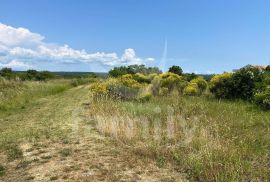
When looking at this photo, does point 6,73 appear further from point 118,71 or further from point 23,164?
point 23,164

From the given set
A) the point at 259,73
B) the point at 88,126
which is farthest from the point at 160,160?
the point at 259,73

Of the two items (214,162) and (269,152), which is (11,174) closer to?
(214,162)

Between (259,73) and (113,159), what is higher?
(259,73)

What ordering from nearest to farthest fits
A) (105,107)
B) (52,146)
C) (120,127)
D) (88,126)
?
(52,146)
(120,127)
(88,126)
(105,107)

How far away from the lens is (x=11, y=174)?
6.70 meters

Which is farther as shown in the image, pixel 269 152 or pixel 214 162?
pixel 269 152

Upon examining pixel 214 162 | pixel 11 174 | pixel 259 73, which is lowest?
pixel 11 174

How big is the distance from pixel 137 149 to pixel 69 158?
1.42 meters

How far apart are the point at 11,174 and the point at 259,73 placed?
13.6 m

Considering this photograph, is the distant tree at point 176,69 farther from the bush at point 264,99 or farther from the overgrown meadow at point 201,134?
the bush at point 264,99

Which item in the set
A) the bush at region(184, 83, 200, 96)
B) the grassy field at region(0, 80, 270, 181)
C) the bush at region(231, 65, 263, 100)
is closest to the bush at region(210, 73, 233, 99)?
the bush at region(231, 65, 263, 100)

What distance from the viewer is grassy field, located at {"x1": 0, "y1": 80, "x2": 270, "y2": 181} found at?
6.41m

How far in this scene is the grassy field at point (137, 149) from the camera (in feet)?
21.0

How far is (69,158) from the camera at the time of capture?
7523 mm
